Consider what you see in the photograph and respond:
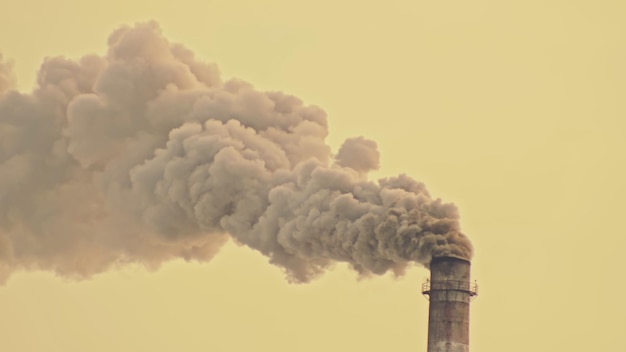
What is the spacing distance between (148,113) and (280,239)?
13.5 metres

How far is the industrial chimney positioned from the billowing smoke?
730 millimetres

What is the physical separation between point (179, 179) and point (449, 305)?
1624 centimetres

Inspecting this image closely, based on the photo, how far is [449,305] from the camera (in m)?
56.5

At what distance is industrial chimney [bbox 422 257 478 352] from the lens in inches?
2223

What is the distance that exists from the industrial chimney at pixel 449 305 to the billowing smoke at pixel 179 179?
2.40ft

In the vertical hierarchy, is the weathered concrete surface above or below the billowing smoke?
below

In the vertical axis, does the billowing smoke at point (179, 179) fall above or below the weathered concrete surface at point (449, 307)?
above

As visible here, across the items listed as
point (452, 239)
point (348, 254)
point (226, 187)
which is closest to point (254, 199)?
point (226, 187)

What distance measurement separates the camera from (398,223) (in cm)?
5759

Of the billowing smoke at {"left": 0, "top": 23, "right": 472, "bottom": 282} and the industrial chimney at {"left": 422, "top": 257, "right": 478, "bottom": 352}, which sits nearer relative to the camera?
the industrial chimney at {"left": 422, "top": 257, "right": 478, "bottom": 352}

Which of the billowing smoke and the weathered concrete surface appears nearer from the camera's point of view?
the weathered concrete surface

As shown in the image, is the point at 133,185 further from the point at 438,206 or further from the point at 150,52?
the point at 438,206

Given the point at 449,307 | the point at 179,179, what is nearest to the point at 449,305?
the point at 449,307

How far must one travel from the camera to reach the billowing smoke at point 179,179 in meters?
59.6
